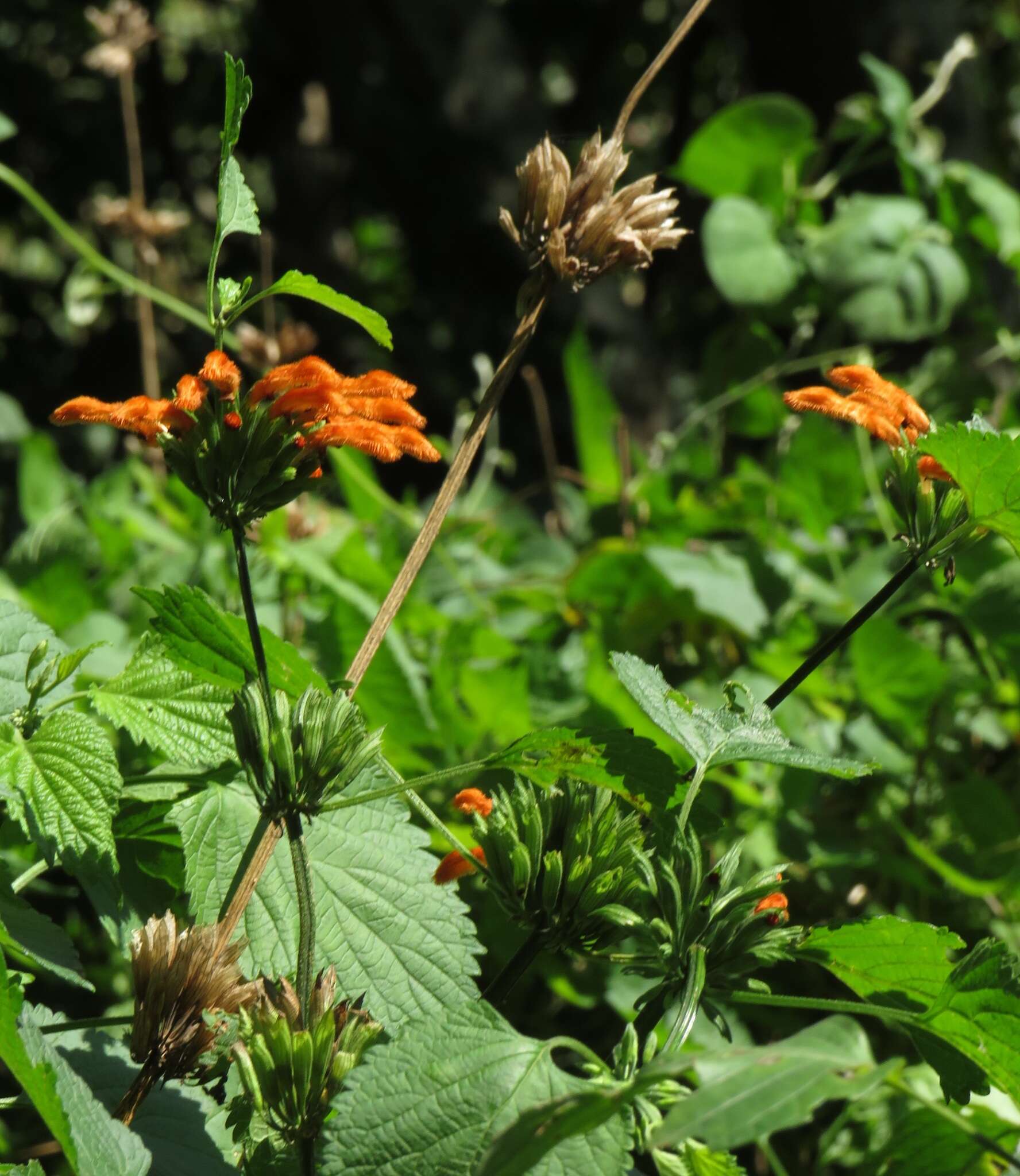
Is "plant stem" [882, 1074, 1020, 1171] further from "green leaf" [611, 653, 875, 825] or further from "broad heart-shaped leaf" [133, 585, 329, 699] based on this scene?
"broad heart-shaped leaf" [133, 585, 329, 699]

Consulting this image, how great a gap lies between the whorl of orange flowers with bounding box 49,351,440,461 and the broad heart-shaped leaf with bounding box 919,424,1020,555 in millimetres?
202

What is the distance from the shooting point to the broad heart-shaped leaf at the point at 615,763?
1.67 ft

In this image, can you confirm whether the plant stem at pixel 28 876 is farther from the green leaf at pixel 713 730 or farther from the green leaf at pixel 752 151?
the green leaf at pixel 752 151

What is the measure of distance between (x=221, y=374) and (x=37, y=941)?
0.24 m

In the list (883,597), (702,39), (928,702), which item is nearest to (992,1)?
(702,39)

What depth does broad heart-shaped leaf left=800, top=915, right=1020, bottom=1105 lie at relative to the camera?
470 millimetres

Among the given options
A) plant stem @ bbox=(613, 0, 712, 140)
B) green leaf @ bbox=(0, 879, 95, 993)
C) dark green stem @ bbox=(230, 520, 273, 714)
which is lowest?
green leaf @ bbox=(0, 879, 95, 993)

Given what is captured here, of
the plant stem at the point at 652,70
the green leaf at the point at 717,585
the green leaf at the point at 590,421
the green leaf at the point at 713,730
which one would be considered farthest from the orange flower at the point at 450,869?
the green leaf at the point at 590,421

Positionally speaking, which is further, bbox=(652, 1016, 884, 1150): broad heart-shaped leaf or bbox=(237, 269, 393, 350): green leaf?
→ bbox=(237, 269, 393, 350): green leaf

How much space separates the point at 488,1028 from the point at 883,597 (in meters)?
0.23

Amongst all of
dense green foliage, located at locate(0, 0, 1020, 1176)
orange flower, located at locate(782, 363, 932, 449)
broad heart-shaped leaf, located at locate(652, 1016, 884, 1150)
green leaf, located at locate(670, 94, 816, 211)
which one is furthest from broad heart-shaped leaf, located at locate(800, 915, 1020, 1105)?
green leaf, located at locate(670, 94, 816, 211)

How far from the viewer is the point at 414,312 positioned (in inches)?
150

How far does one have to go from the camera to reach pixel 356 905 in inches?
21.9

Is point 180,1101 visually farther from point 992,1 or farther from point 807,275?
point 992,1
